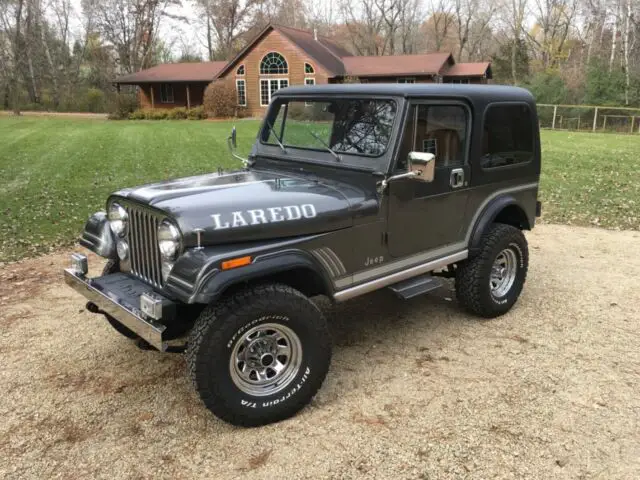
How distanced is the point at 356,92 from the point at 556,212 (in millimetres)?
6340

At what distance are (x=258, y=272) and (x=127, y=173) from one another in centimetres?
1064

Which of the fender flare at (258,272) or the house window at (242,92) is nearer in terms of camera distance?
the fender flare at (258,272)

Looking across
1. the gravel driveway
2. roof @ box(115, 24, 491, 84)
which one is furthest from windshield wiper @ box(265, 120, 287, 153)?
roof @ box(115, 24, 491, 84)

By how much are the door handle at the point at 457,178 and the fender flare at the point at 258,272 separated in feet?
4.54

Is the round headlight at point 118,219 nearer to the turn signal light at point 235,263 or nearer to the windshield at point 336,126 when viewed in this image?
the turn signal light at point 235,263

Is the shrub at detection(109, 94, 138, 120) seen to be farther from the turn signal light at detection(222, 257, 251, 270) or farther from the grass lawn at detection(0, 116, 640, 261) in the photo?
the turn signal light at detection(222, 257, 251, 270)

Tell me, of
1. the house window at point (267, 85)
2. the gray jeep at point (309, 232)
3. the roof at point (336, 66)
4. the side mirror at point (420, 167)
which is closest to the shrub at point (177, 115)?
the roof at point (336, 66)

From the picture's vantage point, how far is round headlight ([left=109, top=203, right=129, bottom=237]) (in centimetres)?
372

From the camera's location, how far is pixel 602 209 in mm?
9445

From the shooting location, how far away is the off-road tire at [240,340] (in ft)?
10.1

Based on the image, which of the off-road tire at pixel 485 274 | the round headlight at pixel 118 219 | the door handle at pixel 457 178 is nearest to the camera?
the round headlight at pixel 118 219

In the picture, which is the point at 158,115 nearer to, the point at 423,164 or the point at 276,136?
the point at 276,136

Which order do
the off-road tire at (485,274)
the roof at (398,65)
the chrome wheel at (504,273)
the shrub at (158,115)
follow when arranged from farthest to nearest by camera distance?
the roof at (398,65) → the shrub at (158,115) → the chrome wheel at (504,273) → the off-road tire at (485,274)

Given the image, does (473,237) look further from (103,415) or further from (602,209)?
(602,209)
